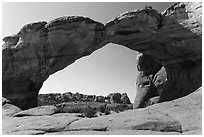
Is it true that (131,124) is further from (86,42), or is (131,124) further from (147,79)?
(147,79)

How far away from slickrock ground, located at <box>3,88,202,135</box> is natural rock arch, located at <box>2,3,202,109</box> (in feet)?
39.8

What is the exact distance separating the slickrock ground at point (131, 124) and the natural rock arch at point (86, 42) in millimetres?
12118

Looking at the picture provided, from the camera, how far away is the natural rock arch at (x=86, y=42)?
2205cm

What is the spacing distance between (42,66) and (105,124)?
16.5 meters

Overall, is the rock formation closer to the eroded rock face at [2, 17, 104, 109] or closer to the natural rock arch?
the eroded rock face at [2, 17, 104, 109]

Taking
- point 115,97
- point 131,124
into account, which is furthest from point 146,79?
point 115,97

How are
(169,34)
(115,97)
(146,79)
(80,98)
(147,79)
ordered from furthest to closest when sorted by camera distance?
1. (80,98)
2. (115,97)
3. (146,79)
4. (147,79)
5. (169,34)

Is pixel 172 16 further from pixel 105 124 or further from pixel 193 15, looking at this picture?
pixel 105 124

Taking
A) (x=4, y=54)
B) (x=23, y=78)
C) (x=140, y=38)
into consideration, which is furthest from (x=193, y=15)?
(x=4, y=54)

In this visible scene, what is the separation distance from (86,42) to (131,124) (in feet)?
49.8

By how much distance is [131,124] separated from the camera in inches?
372

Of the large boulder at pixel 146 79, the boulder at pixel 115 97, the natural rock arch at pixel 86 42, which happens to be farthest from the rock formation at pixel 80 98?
the natural rock arch at pixel 86 42

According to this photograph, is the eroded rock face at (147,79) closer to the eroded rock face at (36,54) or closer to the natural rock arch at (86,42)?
the natural rock arch at (86,42)

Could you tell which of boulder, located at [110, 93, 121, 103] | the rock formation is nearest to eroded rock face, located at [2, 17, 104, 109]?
the rock formation
